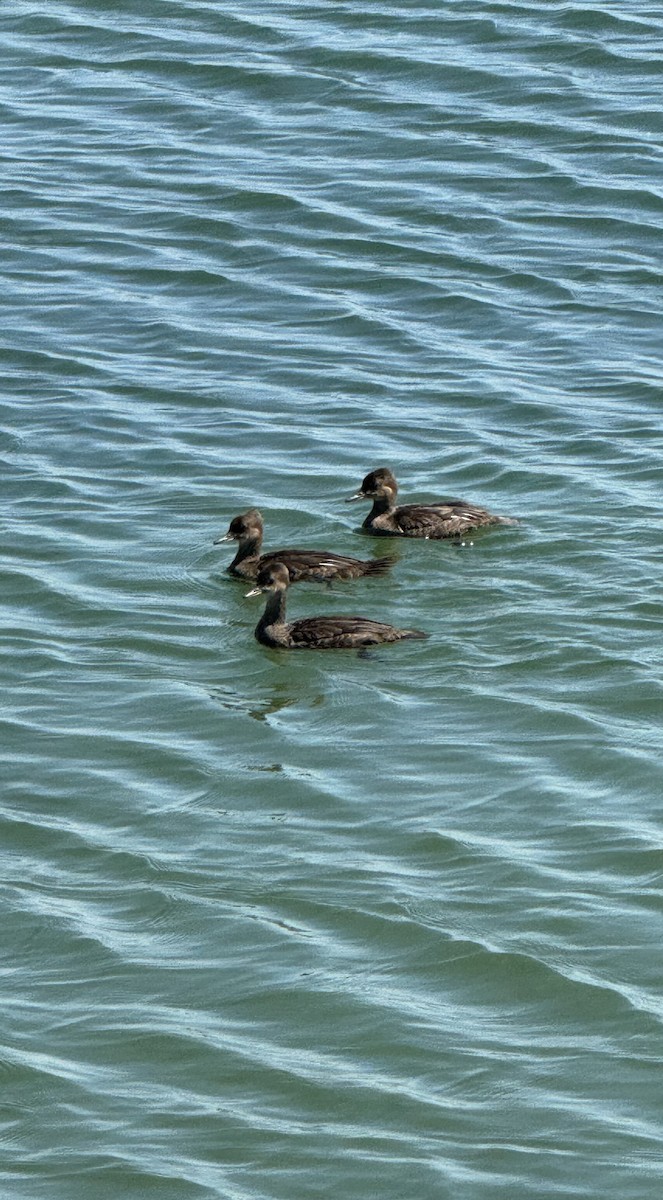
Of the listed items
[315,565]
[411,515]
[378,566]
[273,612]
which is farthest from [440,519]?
[273,612]

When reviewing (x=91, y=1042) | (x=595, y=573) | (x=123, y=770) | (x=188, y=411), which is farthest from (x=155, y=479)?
(x=91, y=1042)

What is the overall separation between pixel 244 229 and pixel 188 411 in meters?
4.08

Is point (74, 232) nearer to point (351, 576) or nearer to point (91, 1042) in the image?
point (351, 576)

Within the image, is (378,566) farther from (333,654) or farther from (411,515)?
(333,654)

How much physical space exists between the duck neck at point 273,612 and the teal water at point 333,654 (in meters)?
0.18

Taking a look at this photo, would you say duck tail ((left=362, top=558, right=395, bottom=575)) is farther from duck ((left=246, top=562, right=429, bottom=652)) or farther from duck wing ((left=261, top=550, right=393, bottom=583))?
duck ((left=246, top=562, right=429, bottom=652))

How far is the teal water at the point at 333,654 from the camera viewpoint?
25.4 ft

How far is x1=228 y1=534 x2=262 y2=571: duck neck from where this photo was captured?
1275 cm

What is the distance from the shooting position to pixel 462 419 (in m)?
15.1

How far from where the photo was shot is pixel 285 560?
500 inches

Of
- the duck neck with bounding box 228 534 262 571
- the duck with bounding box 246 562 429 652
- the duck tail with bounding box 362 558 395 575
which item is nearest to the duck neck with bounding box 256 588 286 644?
the duck with bounding box 246 562 429 652

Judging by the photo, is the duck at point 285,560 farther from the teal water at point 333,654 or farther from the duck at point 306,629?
the duck at point 306,629

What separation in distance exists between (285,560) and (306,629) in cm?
88

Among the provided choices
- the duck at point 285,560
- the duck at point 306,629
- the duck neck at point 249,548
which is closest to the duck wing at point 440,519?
the duck at point 285,560
